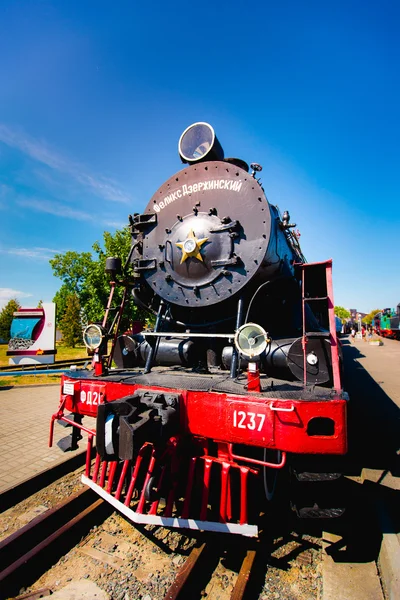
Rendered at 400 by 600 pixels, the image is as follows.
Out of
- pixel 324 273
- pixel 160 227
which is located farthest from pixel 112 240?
pixel 324 273

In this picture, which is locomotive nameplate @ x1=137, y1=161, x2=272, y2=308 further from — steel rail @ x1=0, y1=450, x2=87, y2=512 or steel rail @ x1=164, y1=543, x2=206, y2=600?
steel rail @ x1=0, y1=450, x2=87, y2=512

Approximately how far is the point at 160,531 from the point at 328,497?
158cm

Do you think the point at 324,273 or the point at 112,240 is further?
the point at 112,240

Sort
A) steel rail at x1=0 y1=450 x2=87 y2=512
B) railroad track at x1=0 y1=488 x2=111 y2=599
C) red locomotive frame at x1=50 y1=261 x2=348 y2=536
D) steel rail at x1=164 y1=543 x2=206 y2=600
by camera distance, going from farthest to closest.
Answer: steel rail at x1=0 y1=450 x2=87 y2=512 → railroad track at x1=0 y1=488 x2=111 y2=599 → red locomotive frame at x1=50 y1=261 x2=348 y2=536 → steel rail at x1=164 y1=543 x2=206 y2=600

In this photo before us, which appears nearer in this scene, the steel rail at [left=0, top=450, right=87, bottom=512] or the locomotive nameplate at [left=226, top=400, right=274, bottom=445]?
the locomotive nameplate at [left=226, top=400, right=274, bottom=445]

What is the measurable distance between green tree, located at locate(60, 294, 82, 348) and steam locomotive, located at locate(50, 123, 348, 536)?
104ft

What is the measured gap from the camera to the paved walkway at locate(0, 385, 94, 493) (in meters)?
4.11

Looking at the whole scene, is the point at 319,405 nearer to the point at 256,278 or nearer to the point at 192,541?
the point at 256,278

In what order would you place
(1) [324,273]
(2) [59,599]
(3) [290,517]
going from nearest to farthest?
(2) [59,599], (1) [324,273], (3) [290,517]

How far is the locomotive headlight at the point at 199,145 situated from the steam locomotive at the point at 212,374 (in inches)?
0.5

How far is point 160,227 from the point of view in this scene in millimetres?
3984

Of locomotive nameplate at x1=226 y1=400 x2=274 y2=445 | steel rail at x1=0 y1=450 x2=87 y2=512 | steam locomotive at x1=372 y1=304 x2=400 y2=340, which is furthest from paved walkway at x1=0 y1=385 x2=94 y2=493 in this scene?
steam locomotive at x1=372 y1=304 x2=400 y2=340

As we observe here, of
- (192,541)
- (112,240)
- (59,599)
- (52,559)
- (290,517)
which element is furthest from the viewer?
(112,240)

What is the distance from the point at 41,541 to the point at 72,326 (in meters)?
Answer: 33.4
